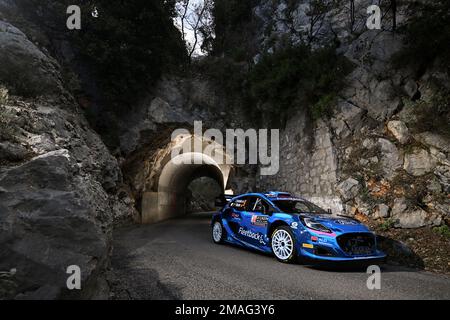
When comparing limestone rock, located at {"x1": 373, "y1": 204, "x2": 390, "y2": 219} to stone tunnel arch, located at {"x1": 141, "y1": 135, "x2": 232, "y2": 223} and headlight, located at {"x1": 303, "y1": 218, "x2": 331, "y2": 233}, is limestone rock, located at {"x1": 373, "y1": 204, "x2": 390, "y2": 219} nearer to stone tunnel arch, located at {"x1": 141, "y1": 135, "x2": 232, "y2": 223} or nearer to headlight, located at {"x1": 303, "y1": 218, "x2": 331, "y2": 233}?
headlight, located at {"x1": 303, "y1": 218, "x2": 331, "y2": 233}

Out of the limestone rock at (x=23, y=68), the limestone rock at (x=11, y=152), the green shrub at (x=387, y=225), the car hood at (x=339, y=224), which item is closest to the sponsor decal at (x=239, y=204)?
the car hood at (x=339, y=224)

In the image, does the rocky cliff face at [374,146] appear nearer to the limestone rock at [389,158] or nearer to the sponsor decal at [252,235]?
the limestone rock at [389,158]

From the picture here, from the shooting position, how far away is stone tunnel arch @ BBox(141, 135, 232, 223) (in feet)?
60.0

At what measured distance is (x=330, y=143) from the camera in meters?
11.4

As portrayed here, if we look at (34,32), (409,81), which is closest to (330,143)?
(409,81)

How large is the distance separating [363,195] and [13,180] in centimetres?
927

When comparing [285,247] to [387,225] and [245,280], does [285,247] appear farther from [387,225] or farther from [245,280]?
[387,225]

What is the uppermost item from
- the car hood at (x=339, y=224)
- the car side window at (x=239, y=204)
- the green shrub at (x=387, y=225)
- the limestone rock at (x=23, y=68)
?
the limestone rock at (x=23, y=68)

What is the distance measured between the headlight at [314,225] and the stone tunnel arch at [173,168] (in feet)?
37.2

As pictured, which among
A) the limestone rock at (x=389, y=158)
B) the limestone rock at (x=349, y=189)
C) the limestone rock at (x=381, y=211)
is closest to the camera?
the limestone rock at (x=381, y=211)

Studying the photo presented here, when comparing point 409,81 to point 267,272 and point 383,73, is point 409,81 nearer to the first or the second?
point 383,73

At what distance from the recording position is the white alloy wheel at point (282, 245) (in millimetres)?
6398

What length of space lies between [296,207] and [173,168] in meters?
15.2

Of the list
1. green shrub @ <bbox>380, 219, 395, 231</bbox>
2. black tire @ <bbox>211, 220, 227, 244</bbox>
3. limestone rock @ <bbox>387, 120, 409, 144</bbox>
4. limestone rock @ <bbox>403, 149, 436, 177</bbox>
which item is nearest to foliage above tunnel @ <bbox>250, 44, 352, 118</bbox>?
limestone rock @ <bbox>387, 120, 409, 144</bbox>
